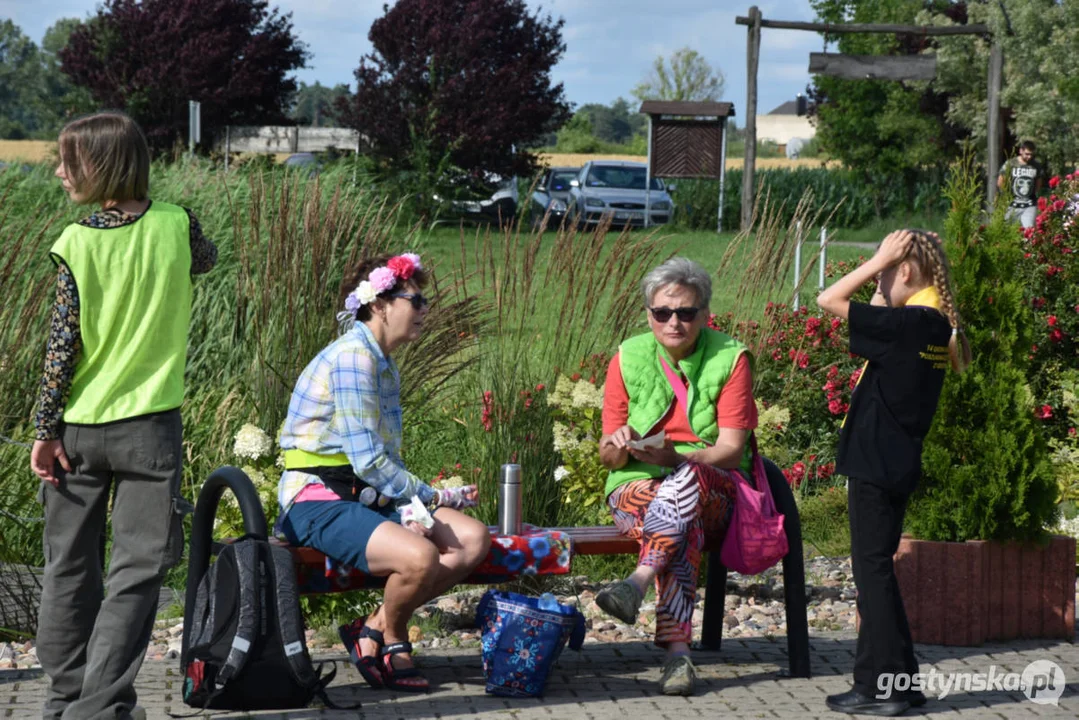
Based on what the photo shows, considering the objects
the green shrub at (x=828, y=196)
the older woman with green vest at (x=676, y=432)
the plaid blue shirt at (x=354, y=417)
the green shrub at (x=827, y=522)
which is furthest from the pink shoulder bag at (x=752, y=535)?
the green shrub at (x=828, y=196)

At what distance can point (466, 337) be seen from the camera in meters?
6.94

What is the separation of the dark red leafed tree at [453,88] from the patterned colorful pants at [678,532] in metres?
18.5

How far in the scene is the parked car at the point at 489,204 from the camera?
70.4 feet

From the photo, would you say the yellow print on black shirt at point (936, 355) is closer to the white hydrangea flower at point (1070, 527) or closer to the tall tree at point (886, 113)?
the white hydrangea flower at point (1070, 527)

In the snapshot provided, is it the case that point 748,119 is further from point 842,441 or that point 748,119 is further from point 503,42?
point 842,441

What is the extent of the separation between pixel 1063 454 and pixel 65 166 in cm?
539

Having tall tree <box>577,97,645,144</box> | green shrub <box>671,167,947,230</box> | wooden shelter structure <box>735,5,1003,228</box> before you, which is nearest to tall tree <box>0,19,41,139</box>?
tall tree <box>577,97,645,144</box>

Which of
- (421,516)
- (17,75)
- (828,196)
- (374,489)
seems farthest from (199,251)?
(17,75)

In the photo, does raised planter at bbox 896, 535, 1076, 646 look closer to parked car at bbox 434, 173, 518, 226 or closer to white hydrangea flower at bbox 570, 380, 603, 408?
white hydrangea flower at bbox 570, 380, 603, 408

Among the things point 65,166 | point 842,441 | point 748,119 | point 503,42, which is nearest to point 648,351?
point 842,441

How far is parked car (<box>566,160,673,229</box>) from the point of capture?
25.3 metres

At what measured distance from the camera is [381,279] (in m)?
4.46

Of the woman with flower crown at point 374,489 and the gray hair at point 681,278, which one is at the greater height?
the gray hair at point 681,278

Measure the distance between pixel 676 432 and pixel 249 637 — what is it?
1.70 metres
